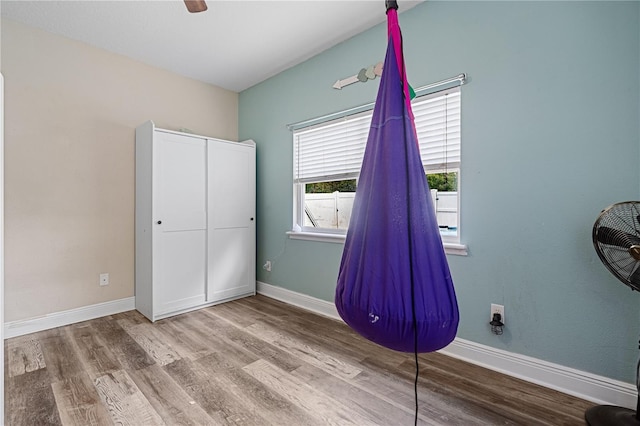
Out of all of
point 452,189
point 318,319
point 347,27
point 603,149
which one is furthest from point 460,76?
point 318,319

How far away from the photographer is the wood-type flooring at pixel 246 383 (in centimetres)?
148

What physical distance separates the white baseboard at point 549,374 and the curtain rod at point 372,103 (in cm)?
169

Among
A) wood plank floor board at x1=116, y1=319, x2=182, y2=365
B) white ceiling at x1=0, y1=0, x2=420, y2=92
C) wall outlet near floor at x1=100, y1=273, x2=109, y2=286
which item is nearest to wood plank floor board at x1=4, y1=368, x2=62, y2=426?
wood plank floor board at x1=116, y1=319, x2=182, y2=365

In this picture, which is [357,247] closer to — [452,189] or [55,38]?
[452,189]

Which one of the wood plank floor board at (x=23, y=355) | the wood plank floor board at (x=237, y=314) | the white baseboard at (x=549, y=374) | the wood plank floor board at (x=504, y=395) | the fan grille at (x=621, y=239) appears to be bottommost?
the wood plank floor board at (x=504, y=395)

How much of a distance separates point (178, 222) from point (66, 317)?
1172mm

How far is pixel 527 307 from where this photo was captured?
1.79m

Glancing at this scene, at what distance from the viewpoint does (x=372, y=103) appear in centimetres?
247

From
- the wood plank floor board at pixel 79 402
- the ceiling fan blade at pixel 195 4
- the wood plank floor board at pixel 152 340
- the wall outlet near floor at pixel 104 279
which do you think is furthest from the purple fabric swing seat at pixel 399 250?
the wall outlet near floor at pixel 104 279

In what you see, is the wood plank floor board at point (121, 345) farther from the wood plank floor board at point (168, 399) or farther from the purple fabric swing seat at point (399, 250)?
the purple fabric swing seat at point (399, 250)

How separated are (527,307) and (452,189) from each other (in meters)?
0.85

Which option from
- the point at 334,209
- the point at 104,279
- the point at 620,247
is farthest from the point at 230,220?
the point at 620,247

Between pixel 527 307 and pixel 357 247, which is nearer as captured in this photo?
pixel 357 247

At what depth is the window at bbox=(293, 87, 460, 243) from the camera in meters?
2.12
